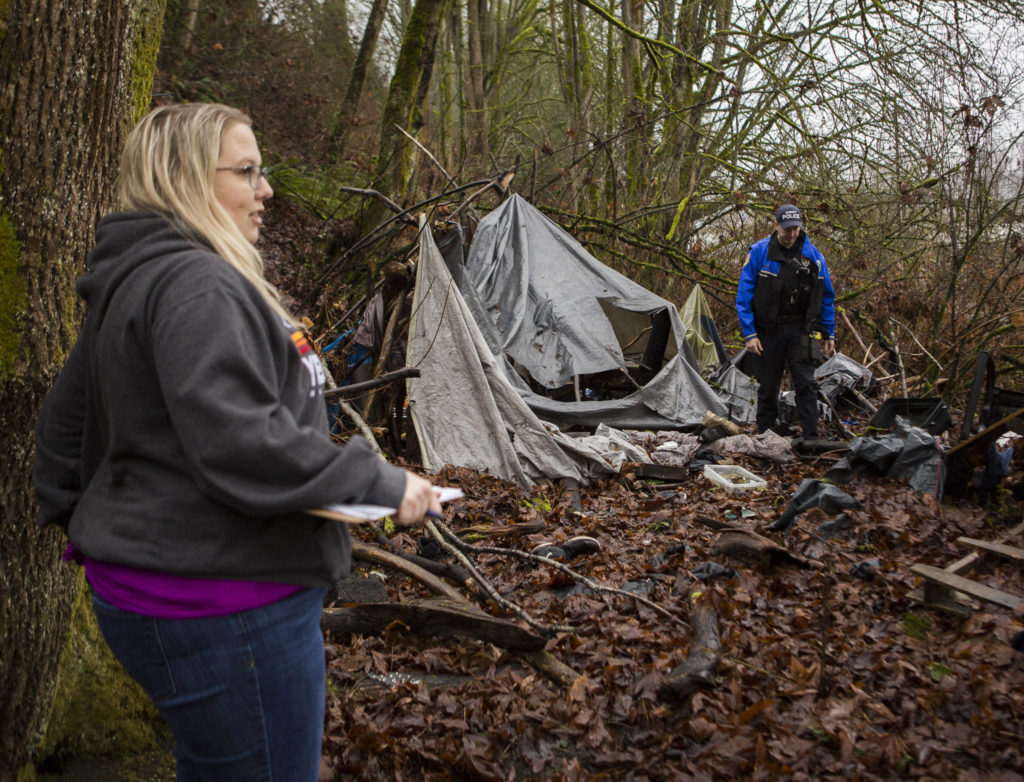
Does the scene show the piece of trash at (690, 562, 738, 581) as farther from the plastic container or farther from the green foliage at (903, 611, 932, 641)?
the plastic container

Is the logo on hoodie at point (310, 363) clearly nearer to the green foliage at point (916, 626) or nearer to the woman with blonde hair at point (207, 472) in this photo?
the woman with blonde hair at point (207, 472)

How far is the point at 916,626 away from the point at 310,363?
3.20 meters

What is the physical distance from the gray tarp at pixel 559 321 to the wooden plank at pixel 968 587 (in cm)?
447

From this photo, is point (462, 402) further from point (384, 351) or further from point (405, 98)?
point (405, 98)

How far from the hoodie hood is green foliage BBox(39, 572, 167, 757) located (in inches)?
63.3

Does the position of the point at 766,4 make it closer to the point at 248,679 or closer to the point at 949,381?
the point at 949,381

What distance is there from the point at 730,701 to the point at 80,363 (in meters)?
2.43

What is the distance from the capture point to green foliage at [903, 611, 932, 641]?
3551 millimetres

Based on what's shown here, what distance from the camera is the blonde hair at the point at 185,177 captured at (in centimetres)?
149

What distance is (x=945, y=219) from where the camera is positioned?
955 cm

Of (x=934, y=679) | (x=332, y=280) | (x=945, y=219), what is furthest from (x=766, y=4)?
(x=934, y=679)

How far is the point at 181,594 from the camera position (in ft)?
4.60

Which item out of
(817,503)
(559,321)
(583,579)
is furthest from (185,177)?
(559,321)

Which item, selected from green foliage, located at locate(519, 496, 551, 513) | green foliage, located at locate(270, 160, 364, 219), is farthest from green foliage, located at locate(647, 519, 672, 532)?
green foliage, located at locate(270, 160, 364, 219)
